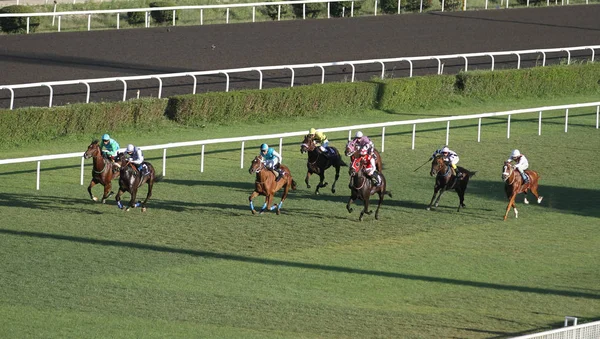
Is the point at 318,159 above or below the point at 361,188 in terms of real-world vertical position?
above

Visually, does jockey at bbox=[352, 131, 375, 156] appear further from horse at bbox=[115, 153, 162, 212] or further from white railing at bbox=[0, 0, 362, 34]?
white railing at bbox=[0, 0, 362, 34]

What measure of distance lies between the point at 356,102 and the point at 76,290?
13.5 metres

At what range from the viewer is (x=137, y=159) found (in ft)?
56.6

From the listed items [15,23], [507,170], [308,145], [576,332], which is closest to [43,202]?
[308,145]

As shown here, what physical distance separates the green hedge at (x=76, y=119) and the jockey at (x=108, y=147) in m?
4.38

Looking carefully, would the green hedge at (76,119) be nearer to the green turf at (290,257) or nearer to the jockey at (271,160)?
the green turf at (290,257)

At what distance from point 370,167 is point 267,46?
12.7m

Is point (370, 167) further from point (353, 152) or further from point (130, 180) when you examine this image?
point (130, 180)

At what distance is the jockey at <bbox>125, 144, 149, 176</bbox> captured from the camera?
1727cm

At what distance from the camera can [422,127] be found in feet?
80.1

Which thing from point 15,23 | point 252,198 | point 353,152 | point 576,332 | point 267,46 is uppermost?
point 15,23

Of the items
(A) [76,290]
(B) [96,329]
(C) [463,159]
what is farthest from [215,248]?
(C) [463,159]

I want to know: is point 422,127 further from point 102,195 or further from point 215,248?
point 215,248

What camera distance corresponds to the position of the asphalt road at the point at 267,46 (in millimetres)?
25719
